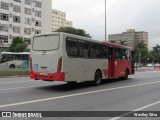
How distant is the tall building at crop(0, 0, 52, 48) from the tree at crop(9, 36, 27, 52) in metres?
3.92

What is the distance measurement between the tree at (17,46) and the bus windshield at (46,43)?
54.5 m

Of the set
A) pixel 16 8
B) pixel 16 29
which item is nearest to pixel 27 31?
pixel 16 29

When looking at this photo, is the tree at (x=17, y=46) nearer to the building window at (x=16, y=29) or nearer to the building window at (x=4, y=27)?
the building window at (x=4, y=27)

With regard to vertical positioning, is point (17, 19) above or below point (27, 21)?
above

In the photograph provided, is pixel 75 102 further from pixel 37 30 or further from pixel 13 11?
pixel 37 30

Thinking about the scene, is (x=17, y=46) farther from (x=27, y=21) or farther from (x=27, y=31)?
(x=27, y=21)

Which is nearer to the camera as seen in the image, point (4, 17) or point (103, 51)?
point (103, 51)

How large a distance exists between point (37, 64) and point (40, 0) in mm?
75425

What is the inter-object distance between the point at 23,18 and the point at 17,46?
51.3 ft

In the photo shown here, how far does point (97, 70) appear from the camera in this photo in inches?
746

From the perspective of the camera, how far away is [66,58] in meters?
15.5

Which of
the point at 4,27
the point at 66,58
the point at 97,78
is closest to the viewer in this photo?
the point at 66,58

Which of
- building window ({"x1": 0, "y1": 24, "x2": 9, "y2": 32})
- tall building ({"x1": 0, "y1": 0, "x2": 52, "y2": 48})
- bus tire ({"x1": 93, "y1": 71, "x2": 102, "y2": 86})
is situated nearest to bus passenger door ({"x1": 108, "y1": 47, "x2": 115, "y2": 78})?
bus tire ({"x1": 93, "y1": 71, "x2": 102, "y2": 86})

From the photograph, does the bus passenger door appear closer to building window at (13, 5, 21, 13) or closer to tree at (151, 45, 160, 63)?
building window at (13, 5, 21, 13)
